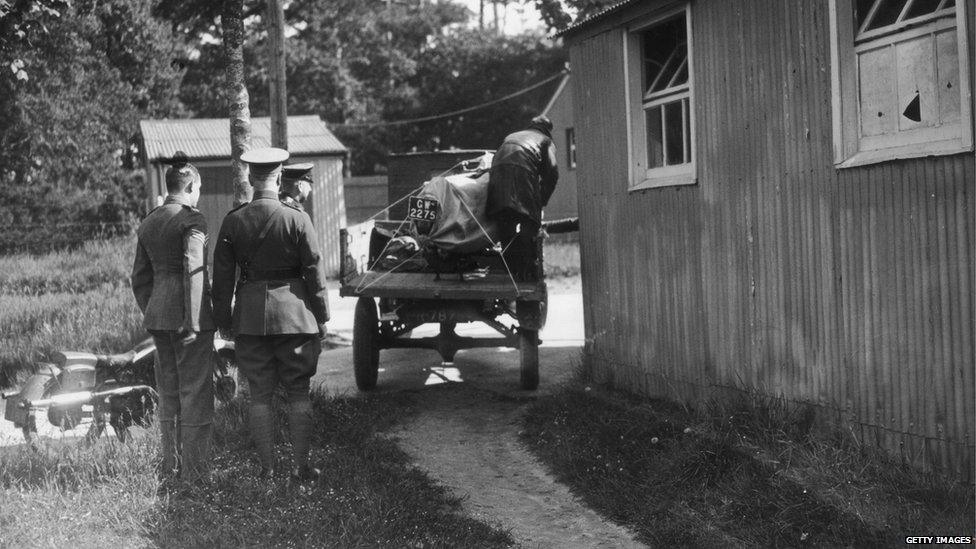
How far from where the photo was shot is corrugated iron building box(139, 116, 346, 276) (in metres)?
22.2

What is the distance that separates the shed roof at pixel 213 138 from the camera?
22.4 meters

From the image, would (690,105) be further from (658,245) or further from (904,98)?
(904,98)

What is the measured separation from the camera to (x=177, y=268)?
20.0 ft

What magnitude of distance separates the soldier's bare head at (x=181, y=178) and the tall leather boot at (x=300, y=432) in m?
1.51

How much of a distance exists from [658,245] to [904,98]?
2.75m

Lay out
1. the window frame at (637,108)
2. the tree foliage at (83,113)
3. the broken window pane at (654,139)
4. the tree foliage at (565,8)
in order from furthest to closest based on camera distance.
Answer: the tree foliage at (83,113) < the tree foliage at (565,8) < the broken window pane at (654,139) < the window frame at (637,108)

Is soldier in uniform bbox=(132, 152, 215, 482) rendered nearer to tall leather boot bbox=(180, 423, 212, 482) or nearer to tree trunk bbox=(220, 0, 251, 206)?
tall leather boot bbox=(180, 423, 212, 482)

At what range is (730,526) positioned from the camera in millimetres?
5250

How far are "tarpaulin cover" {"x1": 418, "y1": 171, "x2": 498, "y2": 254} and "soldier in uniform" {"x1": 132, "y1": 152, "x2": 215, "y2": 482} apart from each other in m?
2.86

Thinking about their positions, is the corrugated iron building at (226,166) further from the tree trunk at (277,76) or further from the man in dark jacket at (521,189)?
the man in dark jacket at (521,189)

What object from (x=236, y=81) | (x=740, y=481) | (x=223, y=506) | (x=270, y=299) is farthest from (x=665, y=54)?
(x=223, y=506)

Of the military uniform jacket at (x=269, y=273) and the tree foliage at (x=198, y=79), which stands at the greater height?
the tree foliage at (x=198, y=79)

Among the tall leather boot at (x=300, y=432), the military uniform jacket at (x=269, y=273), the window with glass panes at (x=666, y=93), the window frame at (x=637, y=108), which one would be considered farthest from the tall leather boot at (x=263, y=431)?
the window with glass panes at (x=666, y=93)

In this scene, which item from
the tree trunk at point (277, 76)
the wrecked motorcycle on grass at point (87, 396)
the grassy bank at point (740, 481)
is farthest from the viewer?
the tree trunk at point (277, 76)
